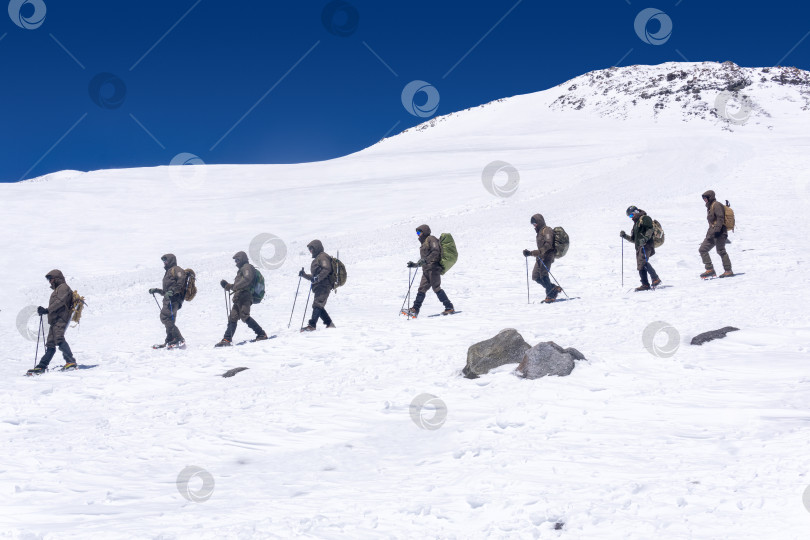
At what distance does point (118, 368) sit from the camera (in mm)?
11438

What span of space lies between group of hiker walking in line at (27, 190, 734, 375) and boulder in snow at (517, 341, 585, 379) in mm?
5098

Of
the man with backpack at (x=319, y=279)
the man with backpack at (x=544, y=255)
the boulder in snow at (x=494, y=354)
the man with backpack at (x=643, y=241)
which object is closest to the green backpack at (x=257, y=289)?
the man with backpack at (x=319, y=279)

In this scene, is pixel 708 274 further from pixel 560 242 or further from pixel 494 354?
pixel 494 354

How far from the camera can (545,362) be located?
26.7 feet

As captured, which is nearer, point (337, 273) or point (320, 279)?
point (320, 279)

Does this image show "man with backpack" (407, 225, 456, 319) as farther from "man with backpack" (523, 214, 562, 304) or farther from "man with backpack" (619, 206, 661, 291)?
"man with backpack" (619, 206, 661, 291)

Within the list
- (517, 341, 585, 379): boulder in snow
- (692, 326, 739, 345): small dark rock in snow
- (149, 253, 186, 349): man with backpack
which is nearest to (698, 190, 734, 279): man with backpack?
(692, 326, 739, 345): small dark rock in snow

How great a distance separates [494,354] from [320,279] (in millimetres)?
5155

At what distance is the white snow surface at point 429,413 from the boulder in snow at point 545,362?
0.16m

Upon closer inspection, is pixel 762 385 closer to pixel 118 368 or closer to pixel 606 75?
pixel 118 368

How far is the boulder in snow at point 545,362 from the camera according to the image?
26.4 feet

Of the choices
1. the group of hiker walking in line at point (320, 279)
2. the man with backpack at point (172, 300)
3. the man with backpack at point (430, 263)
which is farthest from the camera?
the man with backpack at point (430, 263)

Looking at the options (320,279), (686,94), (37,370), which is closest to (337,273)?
(320,279)

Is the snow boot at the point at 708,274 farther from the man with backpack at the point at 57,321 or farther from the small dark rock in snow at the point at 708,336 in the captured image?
the man with backpack at the point at 57,321
